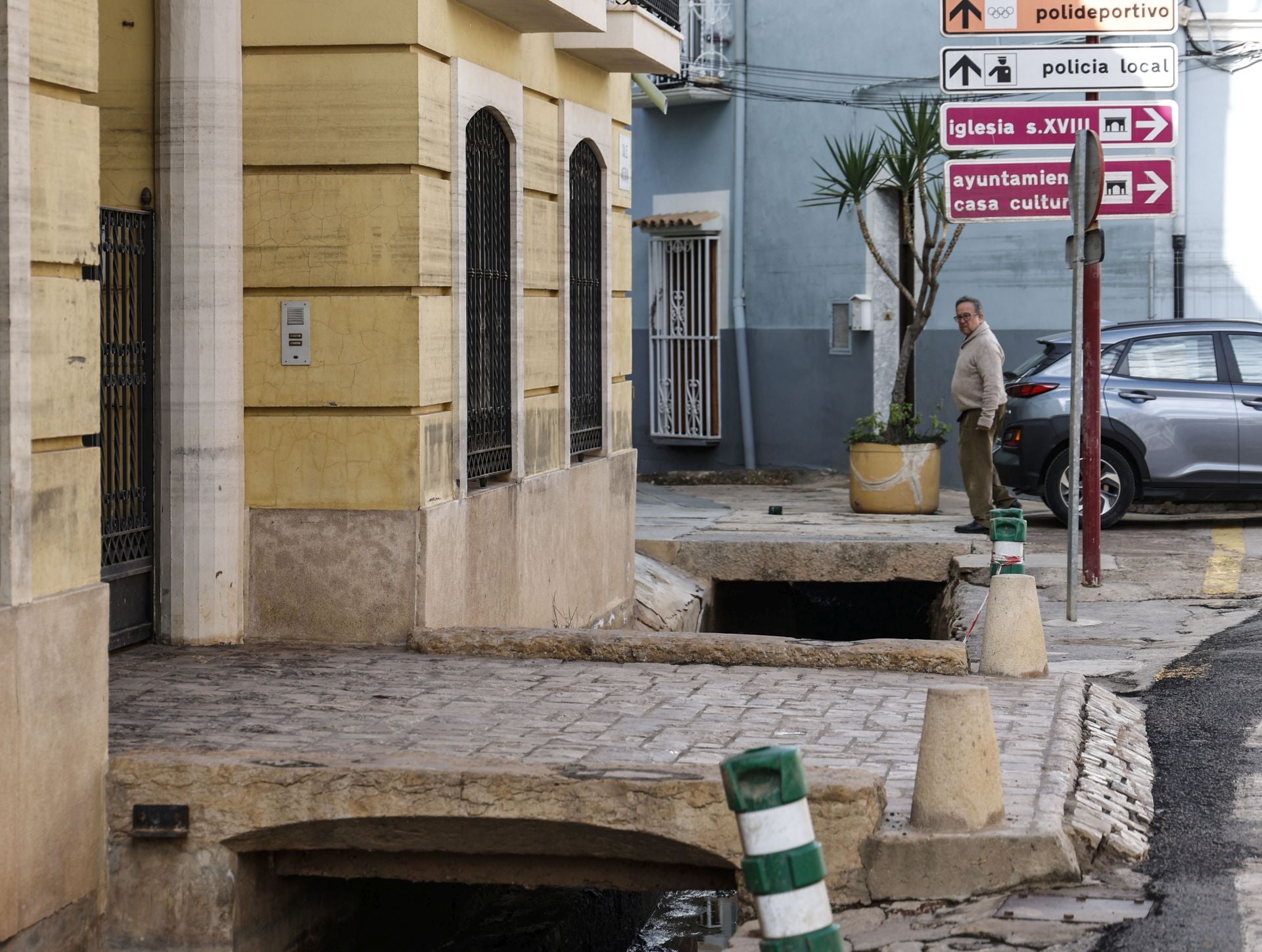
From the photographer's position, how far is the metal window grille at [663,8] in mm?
11524

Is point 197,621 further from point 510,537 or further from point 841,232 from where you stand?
point 841,232

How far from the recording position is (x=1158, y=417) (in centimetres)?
1466

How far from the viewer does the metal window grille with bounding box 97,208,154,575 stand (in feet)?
26.5

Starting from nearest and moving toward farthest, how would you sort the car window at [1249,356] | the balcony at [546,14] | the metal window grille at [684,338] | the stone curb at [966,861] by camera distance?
the stone curb at [966,861] → the balcony at [546,14] → the car window at [1249,356] → the metal window grille at [684,338]

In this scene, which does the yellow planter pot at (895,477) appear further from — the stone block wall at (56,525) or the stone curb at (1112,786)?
the stone block wall at (56,525)

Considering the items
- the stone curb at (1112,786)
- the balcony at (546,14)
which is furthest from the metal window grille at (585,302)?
the stone curb at (1112,786)

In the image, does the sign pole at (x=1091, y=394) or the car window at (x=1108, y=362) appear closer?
the sign pole at (x=1091, y=394)

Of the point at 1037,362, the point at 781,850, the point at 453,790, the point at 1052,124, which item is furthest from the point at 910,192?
the point at 781,850

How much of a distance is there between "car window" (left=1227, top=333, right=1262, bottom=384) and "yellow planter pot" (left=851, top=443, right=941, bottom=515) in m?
2.90

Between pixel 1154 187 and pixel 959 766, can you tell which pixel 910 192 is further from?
pixel 959 766

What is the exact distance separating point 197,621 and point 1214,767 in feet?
15.0

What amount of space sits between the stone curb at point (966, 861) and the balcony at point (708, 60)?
16.7 meters

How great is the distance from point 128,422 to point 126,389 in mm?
150

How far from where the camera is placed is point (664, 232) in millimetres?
22109
